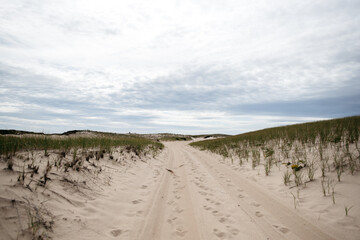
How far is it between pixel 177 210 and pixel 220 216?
0.95 m

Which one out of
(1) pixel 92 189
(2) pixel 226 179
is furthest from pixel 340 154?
(1) pixel 92 189

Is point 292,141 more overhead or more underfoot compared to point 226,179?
more overhead

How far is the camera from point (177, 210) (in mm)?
3908

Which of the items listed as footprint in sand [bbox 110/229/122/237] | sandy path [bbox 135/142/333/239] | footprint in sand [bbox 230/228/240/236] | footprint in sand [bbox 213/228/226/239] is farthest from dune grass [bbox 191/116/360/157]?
footprint in sand [bbox 110/229/122/237]

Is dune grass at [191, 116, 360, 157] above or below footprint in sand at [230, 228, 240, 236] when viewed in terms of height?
above

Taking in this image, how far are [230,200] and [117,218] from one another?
2.68 metres

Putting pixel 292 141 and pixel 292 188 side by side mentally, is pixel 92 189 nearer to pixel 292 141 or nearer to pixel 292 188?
pixel 292 188

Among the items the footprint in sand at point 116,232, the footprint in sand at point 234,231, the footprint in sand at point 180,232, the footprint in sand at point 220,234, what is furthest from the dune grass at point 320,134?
the footprint in sand at point 116,232

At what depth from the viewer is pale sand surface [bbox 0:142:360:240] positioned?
2.90 metres

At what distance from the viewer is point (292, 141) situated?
9273 millimetres

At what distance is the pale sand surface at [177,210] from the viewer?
290 centimetres

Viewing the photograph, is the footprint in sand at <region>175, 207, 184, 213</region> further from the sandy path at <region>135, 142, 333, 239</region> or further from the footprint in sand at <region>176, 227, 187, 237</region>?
the footprint in sand at <region>176, 227, 187, 237</region>

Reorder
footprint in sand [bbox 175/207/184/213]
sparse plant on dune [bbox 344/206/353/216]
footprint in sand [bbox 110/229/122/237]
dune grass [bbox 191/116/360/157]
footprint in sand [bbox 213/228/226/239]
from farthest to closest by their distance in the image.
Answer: dune grass [bbox 191/116/360/157], footprint in sand [bbox 175/207/184/213], sparse plant on dune [bbox 344/206/353/216], footprint in sand [bbox 110/229/122/237], footprint in sand [bbox 213/228/226/239]

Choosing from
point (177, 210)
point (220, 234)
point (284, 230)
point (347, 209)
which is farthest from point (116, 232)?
point (347, 209)
